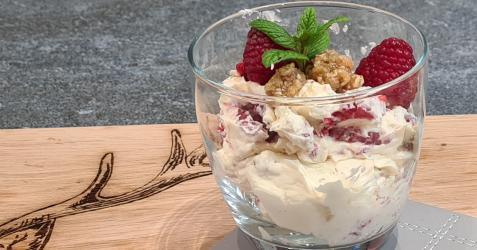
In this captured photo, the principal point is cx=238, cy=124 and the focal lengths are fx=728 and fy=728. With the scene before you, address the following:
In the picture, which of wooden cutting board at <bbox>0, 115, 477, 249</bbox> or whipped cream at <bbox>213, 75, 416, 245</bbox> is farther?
wooden cutting board at <bbox>0, 115, 477, 249</bbox>

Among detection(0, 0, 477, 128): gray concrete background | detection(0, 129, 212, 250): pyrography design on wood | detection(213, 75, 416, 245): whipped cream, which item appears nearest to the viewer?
detection(213, 75, 416, 245): whipped cream

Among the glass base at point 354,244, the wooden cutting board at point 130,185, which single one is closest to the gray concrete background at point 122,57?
the wooden cutting board at point 130,185

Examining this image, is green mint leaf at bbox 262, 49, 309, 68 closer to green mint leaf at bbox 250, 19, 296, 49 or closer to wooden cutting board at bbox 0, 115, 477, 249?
green mint leaf at bbox 250, 19, 296, 49

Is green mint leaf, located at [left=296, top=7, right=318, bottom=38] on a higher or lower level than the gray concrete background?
higher

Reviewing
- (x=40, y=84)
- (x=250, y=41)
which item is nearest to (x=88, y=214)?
(x=250, y=41)

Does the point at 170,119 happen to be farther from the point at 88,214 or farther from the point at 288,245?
the point at 288,245

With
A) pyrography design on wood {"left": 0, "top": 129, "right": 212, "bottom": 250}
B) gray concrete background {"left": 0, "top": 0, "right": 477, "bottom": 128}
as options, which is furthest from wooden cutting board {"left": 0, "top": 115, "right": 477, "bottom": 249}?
gray concrete background {"left": 0, "top": 0, "right": 477, "bottom": 128}

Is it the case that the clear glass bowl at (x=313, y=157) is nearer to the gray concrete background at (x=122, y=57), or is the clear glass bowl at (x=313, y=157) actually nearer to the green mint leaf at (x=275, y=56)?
the green mint leaf at (x=275, y=56)

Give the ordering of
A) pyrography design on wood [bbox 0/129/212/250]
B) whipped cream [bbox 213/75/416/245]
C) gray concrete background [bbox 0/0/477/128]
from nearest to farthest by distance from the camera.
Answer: whipped cream [bbox 213/75/416/245] → pyrography design on wood [bbox 0/129/212/250] → gray concrete background [bbox 0/0/477/128]
